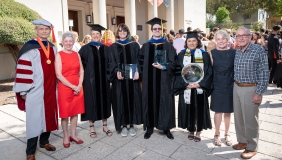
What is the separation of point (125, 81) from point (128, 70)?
0.22 m

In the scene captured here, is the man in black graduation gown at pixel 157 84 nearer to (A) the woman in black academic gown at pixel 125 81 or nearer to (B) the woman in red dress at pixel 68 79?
(A) the woman in black academic gown at pixel 125 81

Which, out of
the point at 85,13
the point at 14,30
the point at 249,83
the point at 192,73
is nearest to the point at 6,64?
the point at 14,30

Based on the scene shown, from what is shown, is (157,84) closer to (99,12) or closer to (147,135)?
(147,135)

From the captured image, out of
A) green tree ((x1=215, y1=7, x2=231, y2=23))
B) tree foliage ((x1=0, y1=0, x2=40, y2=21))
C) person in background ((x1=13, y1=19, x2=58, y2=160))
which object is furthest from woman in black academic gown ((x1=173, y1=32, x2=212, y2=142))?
green tree ((x1=215, y1=7, x2=231, y2=23))

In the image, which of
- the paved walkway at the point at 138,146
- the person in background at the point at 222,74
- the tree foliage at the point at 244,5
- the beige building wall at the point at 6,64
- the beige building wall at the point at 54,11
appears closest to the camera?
the paved walkway at the point at 138,146

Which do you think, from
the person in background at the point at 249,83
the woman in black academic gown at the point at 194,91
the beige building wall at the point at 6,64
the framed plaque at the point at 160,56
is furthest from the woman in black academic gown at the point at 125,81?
the beige building wall at the point at 6,64

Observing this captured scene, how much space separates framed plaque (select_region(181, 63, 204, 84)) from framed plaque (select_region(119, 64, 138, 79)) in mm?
878

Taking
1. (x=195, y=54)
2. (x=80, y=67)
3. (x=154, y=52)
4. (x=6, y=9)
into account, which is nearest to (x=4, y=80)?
(x=6, y=9)

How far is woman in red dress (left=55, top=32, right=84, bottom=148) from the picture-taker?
3.53m

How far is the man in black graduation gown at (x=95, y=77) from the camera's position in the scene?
404cm

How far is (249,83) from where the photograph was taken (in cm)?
331

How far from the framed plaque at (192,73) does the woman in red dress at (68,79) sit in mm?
1752

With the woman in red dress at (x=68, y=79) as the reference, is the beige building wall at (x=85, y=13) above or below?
above

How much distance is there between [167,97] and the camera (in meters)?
4.05
